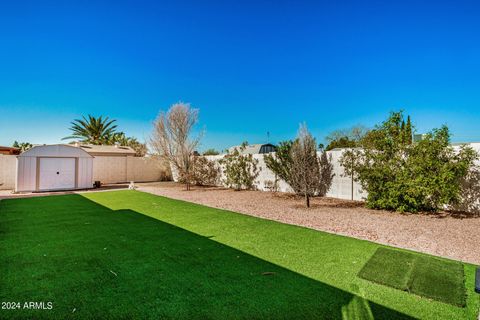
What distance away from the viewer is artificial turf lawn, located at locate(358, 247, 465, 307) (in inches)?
112

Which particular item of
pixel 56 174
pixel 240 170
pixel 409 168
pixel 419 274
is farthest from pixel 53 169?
pixel 409 168

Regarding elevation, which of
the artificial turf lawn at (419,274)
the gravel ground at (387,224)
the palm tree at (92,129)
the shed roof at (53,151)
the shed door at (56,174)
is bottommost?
the gravel ground at (387,224)

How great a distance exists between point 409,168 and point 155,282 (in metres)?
7.87

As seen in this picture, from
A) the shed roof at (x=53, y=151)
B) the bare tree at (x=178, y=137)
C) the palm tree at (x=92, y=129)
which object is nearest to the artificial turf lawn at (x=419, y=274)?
the bare tree at (x=178, y=137)

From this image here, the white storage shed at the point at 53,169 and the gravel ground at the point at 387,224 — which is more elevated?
the white storage shed at the point at 53,169

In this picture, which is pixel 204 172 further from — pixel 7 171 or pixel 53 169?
pixel 7 171

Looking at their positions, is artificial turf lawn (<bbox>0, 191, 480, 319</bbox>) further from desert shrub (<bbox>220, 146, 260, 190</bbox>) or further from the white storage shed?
the white storage shed

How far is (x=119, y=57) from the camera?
44.8 feet

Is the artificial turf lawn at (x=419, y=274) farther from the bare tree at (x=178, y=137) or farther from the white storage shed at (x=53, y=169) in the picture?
the white storage shed at (x=53, y=169)

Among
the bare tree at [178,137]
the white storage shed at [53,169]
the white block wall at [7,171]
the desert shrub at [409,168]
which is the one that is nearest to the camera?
the desert shrub at [409,168]

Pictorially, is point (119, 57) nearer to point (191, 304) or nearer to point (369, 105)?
point (191, 304)

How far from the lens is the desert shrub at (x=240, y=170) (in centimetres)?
1411

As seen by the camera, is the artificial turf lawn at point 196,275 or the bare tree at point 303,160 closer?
the artificial turf lawn at point 196,275

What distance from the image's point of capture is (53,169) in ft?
44.7
